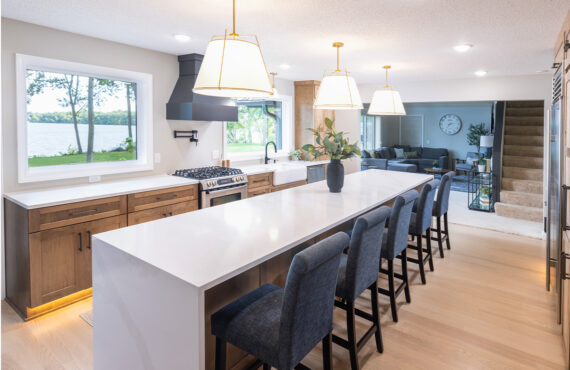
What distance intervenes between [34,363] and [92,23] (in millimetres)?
2532

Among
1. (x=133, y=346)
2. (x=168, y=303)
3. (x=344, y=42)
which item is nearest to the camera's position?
(x=168, y=303)

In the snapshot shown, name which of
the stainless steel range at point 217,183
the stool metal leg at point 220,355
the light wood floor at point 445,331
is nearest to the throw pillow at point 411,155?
the light wood floor at point 445,331

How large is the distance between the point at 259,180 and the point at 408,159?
779cm

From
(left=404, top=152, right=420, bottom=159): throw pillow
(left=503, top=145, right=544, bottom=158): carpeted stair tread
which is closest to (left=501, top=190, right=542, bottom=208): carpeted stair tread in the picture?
(left=503, top=145, right=544, bottom=158): carpeted stair tread

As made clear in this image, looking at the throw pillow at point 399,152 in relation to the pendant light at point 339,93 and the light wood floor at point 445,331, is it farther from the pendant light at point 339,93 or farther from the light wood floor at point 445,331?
the pendant light at point 339,93

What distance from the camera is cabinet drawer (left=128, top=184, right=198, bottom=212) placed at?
3307 mm

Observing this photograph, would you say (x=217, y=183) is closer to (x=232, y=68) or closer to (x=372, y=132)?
(x=232, y=68)

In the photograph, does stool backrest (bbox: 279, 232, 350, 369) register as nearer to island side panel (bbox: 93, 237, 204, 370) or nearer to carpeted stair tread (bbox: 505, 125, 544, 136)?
island side panel (bbox: 93, 237, 204, 370)

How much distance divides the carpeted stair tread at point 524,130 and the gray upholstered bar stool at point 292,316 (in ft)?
23.3

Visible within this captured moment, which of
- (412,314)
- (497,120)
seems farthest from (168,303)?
(497,120)

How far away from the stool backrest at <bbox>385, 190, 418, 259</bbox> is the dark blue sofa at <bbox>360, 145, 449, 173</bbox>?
24.0ft

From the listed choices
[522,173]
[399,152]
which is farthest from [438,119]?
[522,173]

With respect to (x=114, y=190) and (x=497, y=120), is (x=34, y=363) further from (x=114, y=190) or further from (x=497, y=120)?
(x=497, y=120)

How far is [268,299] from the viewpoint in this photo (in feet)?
5.67
